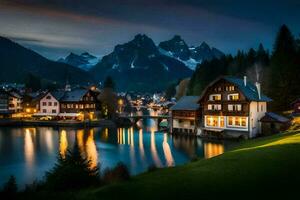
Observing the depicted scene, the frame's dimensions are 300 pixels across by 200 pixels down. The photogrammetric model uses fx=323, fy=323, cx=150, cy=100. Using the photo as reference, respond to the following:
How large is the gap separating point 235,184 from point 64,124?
8881cm

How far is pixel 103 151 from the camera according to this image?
58.0 metres

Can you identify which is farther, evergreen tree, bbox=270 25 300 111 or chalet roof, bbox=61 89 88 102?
chalet roof, bbox=61 89 88 102

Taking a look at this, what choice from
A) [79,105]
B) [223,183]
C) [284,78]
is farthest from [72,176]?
[79,105]

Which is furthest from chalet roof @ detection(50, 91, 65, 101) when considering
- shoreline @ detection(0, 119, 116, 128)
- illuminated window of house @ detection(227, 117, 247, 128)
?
illuminated window of house @ detection(227, 117, 247, 128)

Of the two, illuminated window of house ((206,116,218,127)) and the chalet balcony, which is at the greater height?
the chalet balcony

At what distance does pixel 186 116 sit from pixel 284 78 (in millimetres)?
24888

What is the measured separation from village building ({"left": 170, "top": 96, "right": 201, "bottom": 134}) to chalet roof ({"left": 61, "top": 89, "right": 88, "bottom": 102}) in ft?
147

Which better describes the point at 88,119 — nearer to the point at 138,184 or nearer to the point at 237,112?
the point at 237,112

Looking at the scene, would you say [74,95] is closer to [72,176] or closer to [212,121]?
[212,121]

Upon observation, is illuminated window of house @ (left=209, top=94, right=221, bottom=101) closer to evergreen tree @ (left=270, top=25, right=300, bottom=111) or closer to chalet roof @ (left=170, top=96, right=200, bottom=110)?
chalet roof @ (left=170, top=96, right=200, bottom=110)

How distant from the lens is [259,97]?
67.4m

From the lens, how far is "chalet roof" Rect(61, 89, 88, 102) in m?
116

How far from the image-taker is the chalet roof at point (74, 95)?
380ft

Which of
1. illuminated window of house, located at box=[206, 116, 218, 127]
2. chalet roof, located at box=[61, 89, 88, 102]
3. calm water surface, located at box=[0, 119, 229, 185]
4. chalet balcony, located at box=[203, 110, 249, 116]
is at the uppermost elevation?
chalet roof, located at box=[61, 89, 88, 102]
